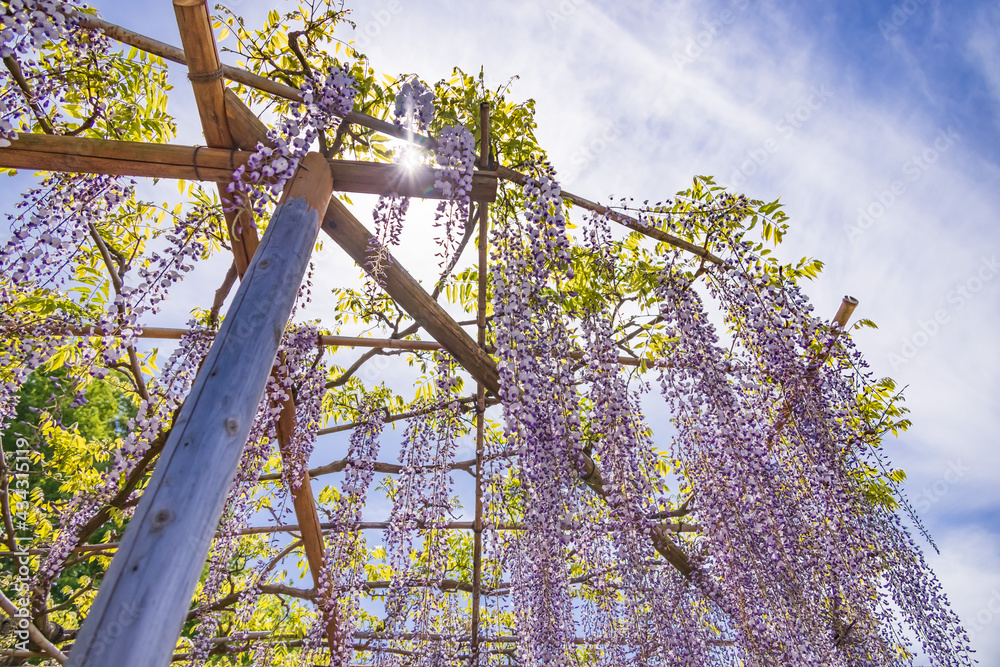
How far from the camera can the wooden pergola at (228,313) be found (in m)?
1.14

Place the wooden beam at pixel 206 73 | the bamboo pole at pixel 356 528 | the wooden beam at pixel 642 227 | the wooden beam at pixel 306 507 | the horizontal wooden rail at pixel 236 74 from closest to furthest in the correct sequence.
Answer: the wooden beam at pixel 206 73, the horizontal wooden rail at pixel 236 74, the wooden beam at pixel 642 227, the wooden beam at pixel 306 507, the bamboo pole at pixel 356 528

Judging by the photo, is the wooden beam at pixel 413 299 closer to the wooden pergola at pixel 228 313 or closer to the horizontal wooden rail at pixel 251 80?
the wooden pergola at pixel 228 313

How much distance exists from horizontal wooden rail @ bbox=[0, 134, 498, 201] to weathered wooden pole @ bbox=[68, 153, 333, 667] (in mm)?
456

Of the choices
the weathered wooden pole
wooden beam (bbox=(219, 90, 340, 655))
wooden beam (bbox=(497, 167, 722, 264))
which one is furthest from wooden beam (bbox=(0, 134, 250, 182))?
wooden beam (bbox=(497, 167, 722, 264))

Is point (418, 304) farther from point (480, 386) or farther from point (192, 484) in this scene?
point (192, 484)

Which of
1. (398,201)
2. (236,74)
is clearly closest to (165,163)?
(236,74)

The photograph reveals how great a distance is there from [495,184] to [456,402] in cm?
168

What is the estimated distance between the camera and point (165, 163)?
2.19m

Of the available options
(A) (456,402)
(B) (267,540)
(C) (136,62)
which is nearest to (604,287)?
(A) (456,402)

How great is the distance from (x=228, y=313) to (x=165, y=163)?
0.99 m

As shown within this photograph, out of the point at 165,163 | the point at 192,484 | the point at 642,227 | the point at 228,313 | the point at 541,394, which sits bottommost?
the point at 192,484

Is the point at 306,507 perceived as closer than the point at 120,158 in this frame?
No

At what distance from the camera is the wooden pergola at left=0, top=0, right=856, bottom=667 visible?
1.14 metres

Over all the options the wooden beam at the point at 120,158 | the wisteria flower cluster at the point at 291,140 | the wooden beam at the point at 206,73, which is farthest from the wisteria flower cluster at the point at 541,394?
the wooden beam at the point at 120,158
